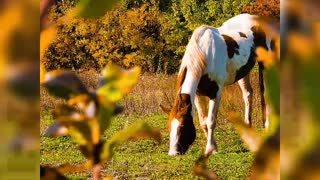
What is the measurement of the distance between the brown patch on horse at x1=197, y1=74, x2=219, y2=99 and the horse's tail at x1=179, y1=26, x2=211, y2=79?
10cm

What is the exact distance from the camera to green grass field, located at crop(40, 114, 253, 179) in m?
3.13

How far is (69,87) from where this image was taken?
19cm

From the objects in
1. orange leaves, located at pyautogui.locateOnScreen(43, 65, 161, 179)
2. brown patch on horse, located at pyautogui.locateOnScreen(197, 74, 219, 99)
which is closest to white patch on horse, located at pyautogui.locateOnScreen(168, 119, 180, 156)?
brown patch on horse, located at pyautogui.locateOnScreen(197, 74, 219, 99)

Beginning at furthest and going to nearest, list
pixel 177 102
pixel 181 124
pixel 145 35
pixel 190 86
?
pixel 145 35, pixel 190 86, pixel 177 102, pixel 181 124

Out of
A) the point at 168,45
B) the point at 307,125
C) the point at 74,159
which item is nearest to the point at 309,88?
the point at 307,125

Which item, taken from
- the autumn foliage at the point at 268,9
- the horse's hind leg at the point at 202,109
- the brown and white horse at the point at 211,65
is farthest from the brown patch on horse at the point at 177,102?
the autumn foliage at the point at 268,9

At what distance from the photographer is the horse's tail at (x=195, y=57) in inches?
137

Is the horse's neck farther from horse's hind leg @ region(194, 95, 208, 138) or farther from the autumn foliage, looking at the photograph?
the autumn foliage

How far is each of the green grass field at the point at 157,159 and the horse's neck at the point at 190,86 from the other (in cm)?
35

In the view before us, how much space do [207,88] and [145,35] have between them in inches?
246

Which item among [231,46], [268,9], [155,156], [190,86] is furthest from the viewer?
[231,46]

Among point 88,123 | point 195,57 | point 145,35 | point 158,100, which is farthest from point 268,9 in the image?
point 145,35

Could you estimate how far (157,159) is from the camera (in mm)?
3438

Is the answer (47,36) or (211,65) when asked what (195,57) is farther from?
(47,36)
